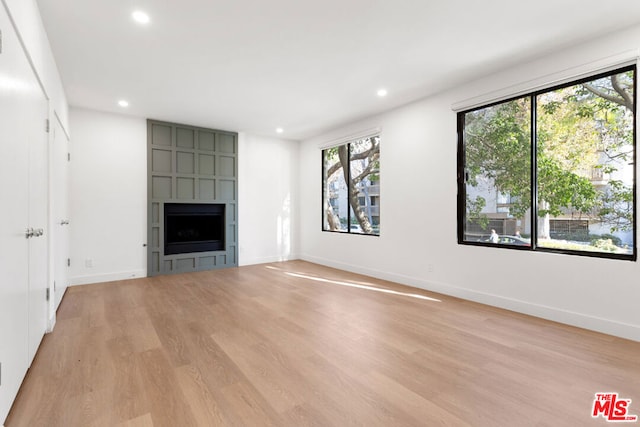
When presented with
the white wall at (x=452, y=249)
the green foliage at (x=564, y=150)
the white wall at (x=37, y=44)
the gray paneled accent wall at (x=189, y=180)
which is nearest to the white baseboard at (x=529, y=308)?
the white wall at (x=452, y=249)

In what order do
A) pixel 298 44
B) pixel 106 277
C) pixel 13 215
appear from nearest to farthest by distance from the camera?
1. pixel 13 215
2. pixel 298 44
3. pixel 106 277

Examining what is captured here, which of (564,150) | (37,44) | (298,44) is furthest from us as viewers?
(564,150)

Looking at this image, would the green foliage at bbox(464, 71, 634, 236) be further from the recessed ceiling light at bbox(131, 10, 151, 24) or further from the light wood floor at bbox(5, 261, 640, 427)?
the recessed ceiling light at bbox(131, 10, 151, 24)

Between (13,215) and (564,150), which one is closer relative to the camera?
(13,215)

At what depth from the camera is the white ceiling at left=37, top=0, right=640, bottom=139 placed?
2.34m

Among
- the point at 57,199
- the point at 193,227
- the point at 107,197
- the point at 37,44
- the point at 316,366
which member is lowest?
the point at 316,366

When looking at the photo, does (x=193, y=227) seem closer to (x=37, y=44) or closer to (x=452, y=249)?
(x=37, y=44)

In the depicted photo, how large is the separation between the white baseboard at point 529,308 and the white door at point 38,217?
396 centimetres

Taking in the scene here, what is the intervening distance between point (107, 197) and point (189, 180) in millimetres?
1236

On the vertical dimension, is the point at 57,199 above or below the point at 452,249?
above

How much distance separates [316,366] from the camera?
2.12 metres

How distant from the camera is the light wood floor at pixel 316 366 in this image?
1631mm

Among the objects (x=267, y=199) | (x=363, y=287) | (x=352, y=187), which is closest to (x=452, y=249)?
(x=363, y=287)

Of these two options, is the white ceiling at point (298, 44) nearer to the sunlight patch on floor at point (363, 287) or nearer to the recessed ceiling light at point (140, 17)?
the recessed ceiling light at point (140, 17)
